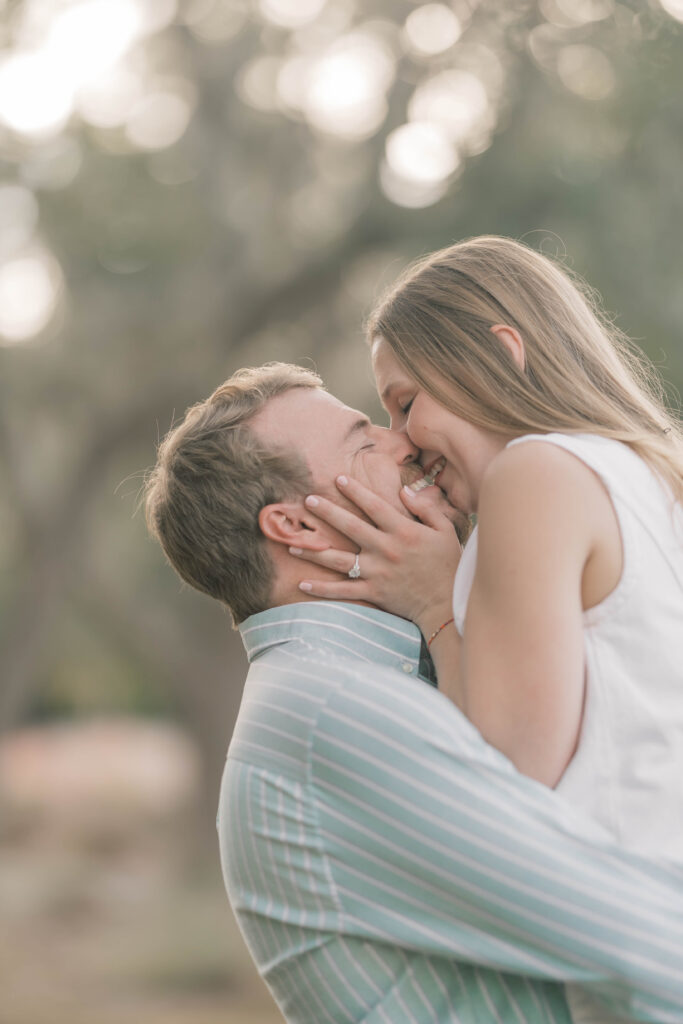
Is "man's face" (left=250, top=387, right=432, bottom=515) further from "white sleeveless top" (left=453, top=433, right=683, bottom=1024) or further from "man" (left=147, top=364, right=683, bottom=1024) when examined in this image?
"white sleeveless top" (left=453, top=433, right=683, bottom=1024)

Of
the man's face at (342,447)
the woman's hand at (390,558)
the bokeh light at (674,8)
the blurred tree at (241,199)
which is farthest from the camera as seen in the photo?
the blurred tree at (241,199)

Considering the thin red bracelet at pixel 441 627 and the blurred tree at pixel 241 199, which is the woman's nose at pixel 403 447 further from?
the blurred tree at pixel 241 199

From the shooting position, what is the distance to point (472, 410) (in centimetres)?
220

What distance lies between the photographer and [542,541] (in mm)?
1817

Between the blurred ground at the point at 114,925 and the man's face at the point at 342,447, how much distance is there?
825 cm

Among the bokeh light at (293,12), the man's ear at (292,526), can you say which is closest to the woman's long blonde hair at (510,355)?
the man's ear at (292,526)

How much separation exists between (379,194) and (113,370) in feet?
10.5

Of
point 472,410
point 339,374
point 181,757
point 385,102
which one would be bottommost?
point 181,757

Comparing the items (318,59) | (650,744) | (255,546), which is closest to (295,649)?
(255,546)

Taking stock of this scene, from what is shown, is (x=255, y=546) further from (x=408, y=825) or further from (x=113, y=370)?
(x=113, y=370)

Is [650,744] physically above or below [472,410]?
below

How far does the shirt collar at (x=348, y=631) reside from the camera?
2.21 m

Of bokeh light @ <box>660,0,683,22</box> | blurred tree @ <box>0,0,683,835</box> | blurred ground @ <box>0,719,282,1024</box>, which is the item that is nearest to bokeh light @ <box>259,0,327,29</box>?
blurred tree @ <box>0,0,683,835</box>

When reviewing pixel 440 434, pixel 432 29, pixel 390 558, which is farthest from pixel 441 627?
pixel 432 29
